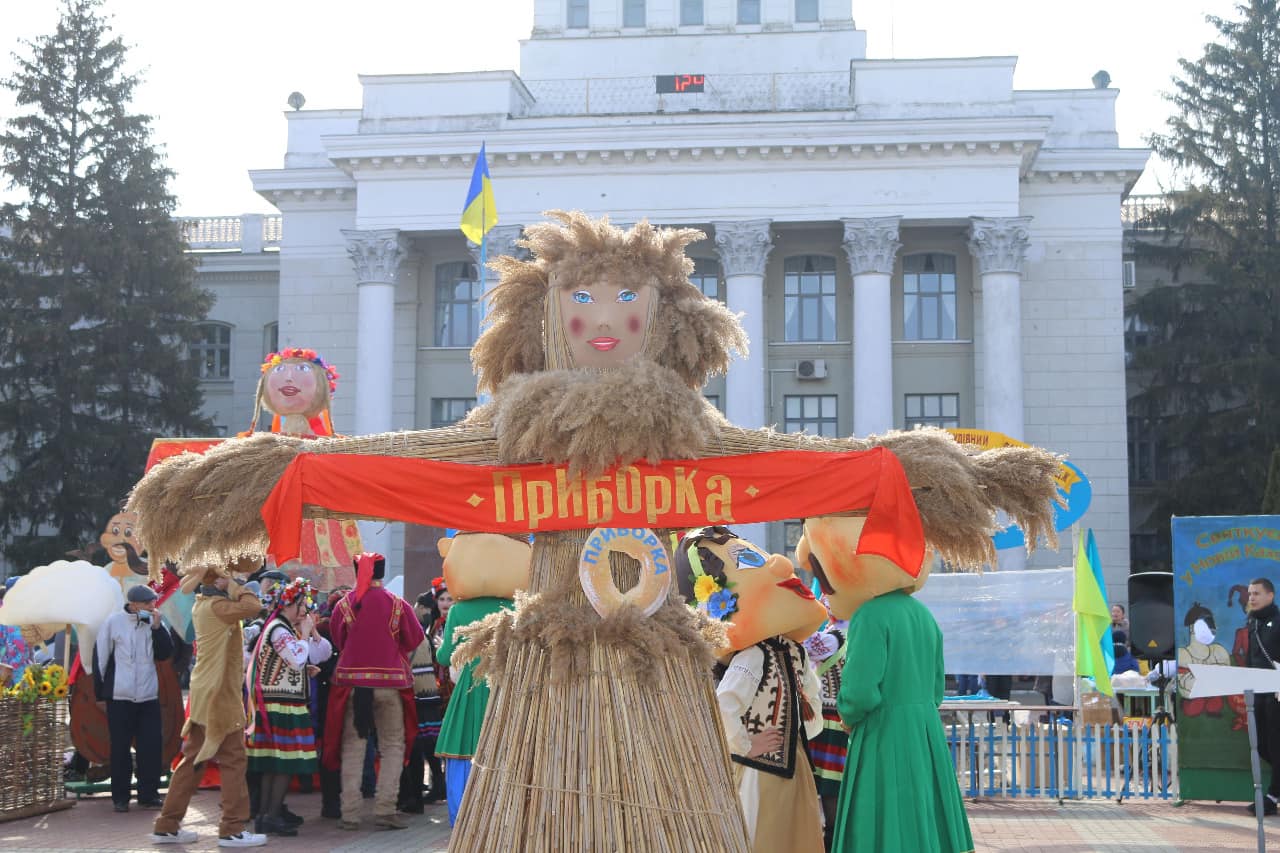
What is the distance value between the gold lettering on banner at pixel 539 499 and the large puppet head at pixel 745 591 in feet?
3.99

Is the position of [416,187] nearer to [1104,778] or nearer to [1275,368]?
[1275,368]

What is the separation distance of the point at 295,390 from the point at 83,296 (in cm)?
2313

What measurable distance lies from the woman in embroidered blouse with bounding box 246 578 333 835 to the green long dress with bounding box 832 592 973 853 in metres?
5.16

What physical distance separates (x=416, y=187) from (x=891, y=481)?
101ft

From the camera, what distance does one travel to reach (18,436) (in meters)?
35.0

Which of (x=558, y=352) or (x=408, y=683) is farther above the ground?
(x=558, y=352)

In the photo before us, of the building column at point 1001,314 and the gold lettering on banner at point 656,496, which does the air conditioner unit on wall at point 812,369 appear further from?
the gold lettering on banner at point 656,496

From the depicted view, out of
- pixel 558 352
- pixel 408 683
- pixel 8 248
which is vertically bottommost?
pixel 408 683

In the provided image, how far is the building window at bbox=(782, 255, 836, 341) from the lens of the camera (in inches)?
1420

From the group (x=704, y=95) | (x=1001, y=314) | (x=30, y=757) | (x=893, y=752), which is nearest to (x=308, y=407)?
(x=30, y=757)

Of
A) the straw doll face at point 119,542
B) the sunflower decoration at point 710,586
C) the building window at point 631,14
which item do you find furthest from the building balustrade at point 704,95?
the sunflower decoration at point 710,586

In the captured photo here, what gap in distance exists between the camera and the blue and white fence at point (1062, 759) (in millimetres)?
12875

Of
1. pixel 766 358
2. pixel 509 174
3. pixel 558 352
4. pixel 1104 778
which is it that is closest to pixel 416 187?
pixel 509 174

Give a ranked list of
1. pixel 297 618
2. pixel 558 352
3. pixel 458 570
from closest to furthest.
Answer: pixel 558 352, pixel 458 570, pixel 297 618
